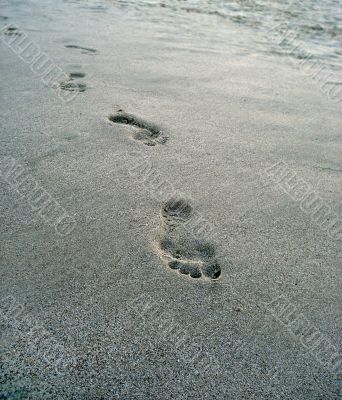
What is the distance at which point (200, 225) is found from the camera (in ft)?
5.55

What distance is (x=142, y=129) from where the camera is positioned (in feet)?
7.63

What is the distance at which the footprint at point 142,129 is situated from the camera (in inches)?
88.2

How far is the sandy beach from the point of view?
1166 millimetres

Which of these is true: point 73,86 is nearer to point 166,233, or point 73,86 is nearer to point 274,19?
point 166,233

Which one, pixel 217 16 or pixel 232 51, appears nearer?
pixel 232 51

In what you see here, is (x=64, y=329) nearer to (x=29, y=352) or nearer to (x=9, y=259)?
(x=29, y=352)

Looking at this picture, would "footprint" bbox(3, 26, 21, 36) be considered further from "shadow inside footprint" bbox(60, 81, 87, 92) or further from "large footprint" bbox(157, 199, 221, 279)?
"large footprint" bbox(157, 199, 221, 279)

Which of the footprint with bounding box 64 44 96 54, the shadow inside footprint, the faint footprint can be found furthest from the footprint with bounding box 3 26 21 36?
the shadow inside footprint

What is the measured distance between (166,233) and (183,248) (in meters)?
0.11

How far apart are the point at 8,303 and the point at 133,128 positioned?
1.37 meters

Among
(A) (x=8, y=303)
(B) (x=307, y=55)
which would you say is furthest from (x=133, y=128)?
(B) (x=307, y=55)

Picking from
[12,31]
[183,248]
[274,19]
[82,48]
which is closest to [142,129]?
[183,248]

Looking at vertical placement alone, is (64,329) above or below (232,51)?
below

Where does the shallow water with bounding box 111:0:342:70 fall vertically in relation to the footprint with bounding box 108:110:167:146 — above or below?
above
